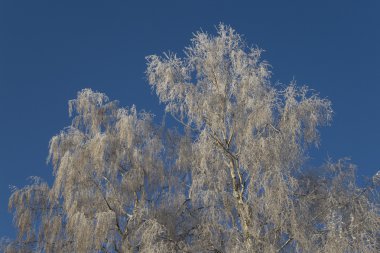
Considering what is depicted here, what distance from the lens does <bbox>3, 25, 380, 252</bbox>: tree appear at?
10.6 metres

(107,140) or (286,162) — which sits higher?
(107,140)

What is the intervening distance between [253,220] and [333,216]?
4.86 ft

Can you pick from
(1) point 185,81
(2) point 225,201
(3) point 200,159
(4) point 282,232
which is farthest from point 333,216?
(1) point 185,81

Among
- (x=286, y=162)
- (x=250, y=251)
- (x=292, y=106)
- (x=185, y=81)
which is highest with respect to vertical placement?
(x=185, y=81)

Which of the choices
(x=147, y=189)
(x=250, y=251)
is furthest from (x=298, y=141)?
(x=147, y=189)

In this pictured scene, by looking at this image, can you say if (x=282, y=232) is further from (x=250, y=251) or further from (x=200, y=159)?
(x=200, y=159)

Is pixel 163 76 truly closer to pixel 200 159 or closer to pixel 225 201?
pixel 200 159

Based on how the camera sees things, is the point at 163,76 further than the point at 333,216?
Yes

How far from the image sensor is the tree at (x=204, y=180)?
10.6m

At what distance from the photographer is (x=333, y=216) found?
10.4 metres

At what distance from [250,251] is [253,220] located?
37.2 inches

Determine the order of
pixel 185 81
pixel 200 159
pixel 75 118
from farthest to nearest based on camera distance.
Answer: pixel 75 118 < pixel 185 81 < pixel 200 159

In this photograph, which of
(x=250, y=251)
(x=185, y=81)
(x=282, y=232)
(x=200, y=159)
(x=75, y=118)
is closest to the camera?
(x=250, y=251)

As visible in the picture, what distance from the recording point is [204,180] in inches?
445
